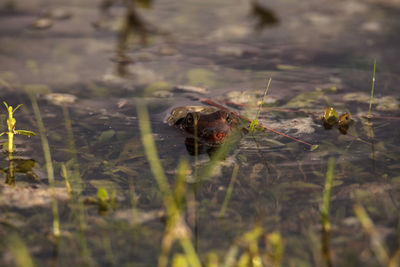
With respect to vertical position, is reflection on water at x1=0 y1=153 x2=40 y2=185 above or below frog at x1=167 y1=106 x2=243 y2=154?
below

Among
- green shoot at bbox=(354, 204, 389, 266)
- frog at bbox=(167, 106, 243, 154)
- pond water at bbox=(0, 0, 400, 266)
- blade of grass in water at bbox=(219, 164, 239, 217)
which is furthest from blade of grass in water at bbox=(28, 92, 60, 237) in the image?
green shoot at bbox=(354, 204, 389, 266)

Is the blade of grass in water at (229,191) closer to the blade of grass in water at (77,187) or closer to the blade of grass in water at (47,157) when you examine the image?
the blade of grass in water at (77,187)

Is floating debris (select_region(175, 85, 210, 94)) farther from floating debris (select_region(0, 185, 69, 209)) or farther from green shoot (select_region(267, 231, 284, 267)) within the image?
green shoot (select_region(267, 231, 284, 267))

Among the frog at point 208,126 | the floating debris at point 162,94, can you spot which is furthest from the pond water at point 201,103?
→ the frog at point 208,126

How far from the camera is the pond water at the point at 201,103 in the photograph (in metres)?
2.44

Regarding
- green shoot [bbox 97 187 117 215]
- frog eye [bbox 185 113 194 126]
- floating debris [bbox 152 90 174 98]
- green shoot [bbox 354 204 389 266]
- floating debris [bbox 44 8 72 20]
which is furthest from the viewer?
floating debris [bbox 44 8 72 20]

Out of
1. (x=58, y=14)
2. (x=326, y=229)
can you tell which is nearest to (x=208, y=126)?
(x=326, y=229)

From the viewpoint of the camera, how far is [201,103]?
439 centimetres

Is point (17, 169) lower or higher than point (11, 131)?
lower

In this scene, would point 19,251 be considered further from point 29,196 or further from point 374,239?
point 374,239

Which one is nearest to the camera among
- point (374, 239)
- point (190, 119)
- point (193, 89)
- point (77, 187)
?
point (374, 239)

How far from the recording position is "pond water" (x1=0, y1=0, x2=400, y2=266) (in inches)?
95.9

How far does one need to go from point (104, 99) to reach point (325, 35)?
11.8 ft

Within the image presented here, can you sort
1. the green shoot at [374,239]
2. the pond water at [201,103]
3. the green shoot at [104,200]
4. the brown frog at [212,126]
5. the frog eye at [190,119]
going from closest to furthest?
the green shoot at [374,239] → the pond water at [201,103] → the green shoot at [104,200] → the brown frog at [212,126] → the frog eye at [190,119]
